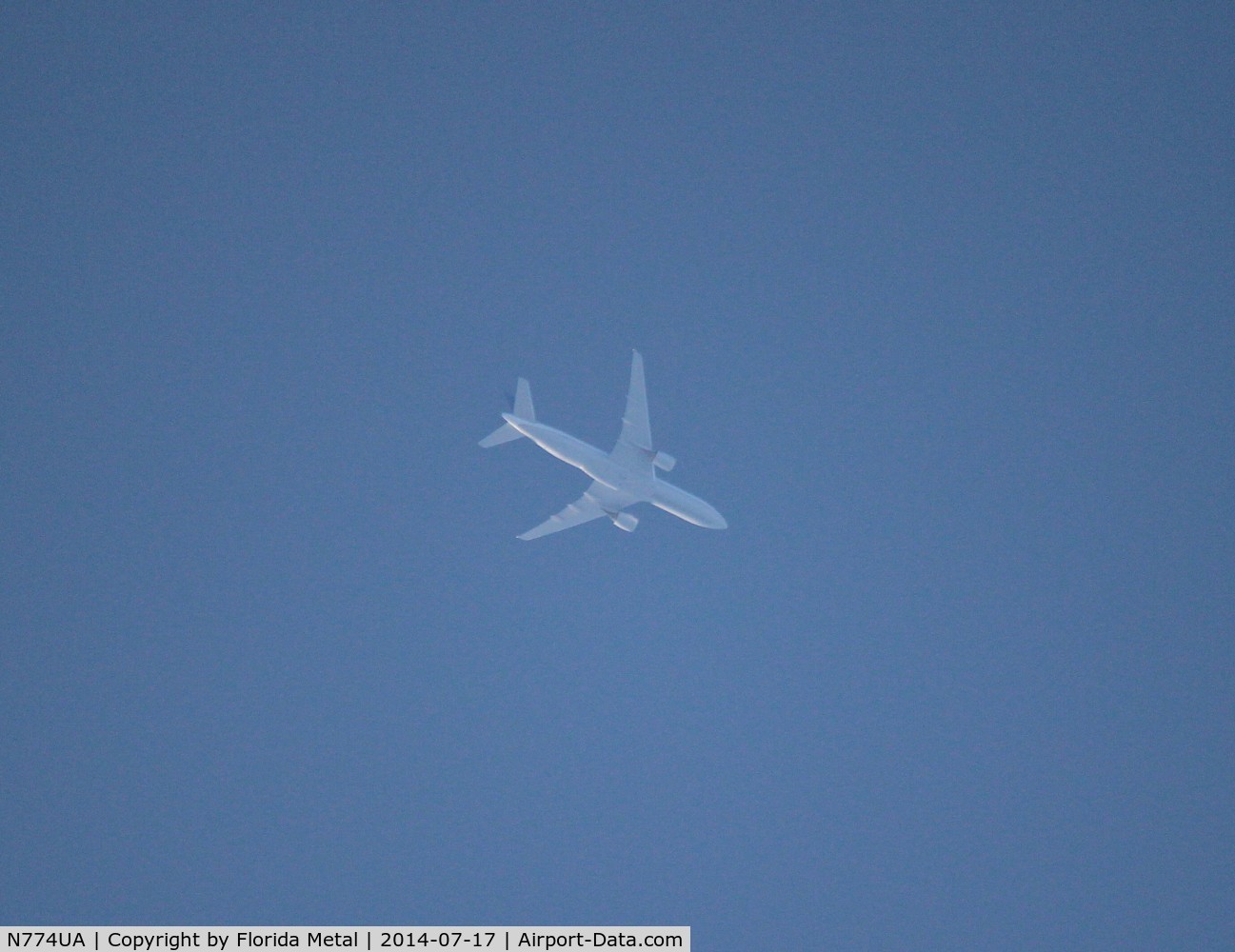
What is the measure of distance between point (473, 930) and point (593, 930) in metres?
3.63

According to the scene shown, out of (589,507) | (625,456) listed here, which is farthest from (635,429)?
(589,507)

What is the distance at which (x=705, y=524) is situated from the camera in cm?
4156

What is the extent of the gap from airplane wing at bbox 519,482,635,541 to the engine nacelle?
221mm

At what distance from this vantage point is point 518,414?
39656 millimetres

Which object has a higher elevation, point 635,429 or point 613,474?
point 635,429

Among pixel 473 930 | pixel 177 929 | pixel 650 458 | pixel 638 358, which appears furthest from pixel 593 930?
pixel 638 358

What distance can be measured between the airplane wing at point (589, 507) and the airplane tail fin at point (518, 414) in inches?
129

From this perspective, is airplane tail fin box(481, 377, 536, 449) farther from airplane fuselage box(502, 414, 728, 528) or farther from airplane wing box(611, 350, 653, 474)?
airplane wing box(611, 350, 653, 474)

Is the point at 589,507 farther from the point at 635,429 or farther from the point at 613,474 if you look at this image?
the point at 635,429

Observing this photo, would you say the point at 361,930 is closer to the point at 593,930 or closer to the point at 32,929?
the point at 593,930

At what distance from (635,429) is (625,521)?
4.10 m

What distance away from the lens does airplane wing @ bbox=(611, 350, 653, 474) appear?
128 feet

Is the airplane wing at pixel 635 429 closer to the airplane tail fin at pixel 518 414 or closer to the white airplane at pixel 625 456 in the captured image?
the white airplane at pixel 625 456

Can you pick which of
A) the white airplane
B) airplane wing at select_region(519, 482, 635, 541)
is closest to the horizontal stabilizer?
the white airplane
